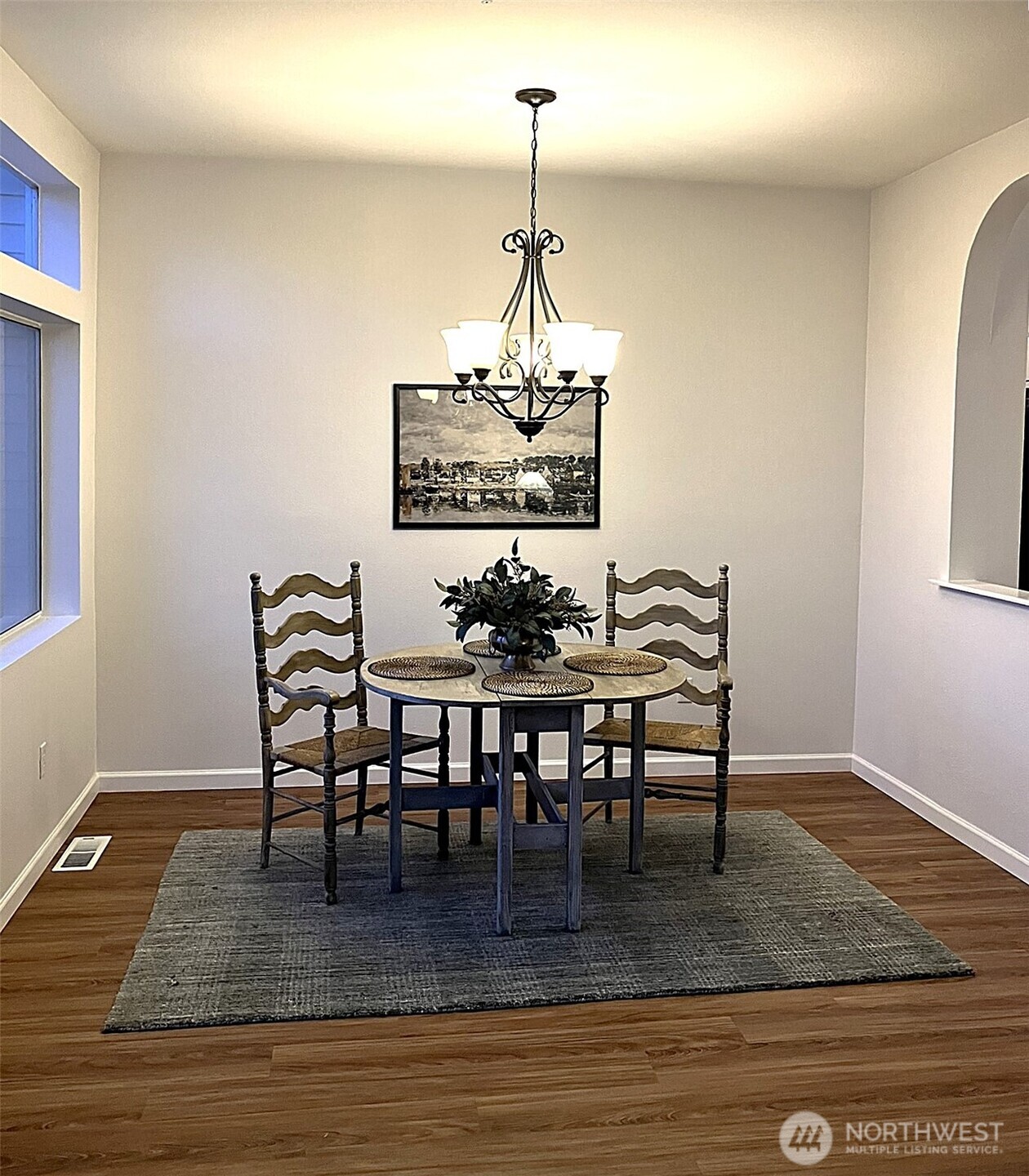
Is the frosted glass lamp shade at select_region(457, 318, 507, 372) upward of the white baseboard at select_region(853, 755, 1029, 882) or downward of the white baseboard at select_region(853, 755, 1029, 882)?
upward

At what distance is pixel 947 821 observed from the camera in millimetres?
4910

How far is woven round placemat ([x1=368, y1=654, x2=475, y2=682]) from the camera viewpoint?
4109 mm

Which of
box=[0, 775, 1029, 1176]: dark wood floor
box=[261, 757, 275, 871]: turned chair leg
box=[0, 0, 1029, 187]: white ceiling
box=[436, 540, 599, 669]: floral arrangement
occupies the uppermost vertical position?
box=[0, 0, 1029, 187]: white ceiling

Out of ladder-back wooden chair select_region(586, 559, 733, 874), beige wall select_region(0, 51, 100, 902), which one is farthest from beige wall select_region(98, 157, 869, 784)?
ladder-back wooden chair select_region(586, 559, 733, 874)

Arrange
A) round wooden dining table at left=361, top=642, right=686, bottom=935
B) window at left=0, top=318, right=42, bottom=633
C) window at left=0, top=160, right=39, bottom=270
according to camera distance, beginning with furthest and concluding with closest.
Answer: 1. window at left=0, top=318, right=42, bottom=633
2. window at left=0, top=160, right=39, bottom=270
3. round wooden dining table at left=361, top=642, right=686, bottom=935

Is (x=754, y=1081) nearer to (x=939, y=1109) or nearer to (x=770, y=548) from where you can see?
(x=939, y=1109)

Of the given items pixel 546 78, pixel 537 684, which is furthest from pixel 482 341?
pixel 537 684

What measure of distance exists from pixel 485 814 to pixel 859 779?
1.79 m

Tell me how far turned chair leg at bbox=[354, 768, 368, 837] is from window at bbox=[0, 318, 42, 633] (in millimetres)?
1359

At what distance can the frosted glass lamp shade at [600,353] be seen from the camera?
392cm

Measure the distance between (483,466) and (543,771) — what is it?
1.40 metres

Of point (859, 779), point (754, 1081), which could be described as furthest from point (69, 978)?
point (859, 779)

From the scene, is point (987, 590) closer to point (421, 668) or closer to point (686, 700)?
point (686, 700)

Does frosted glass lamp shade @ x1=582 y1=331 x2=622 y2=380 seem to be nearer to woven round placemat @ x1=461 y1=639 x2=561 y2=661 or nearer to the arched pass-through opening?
woven round placemat @ x1=461 y1=639 x2=561 y2=661
